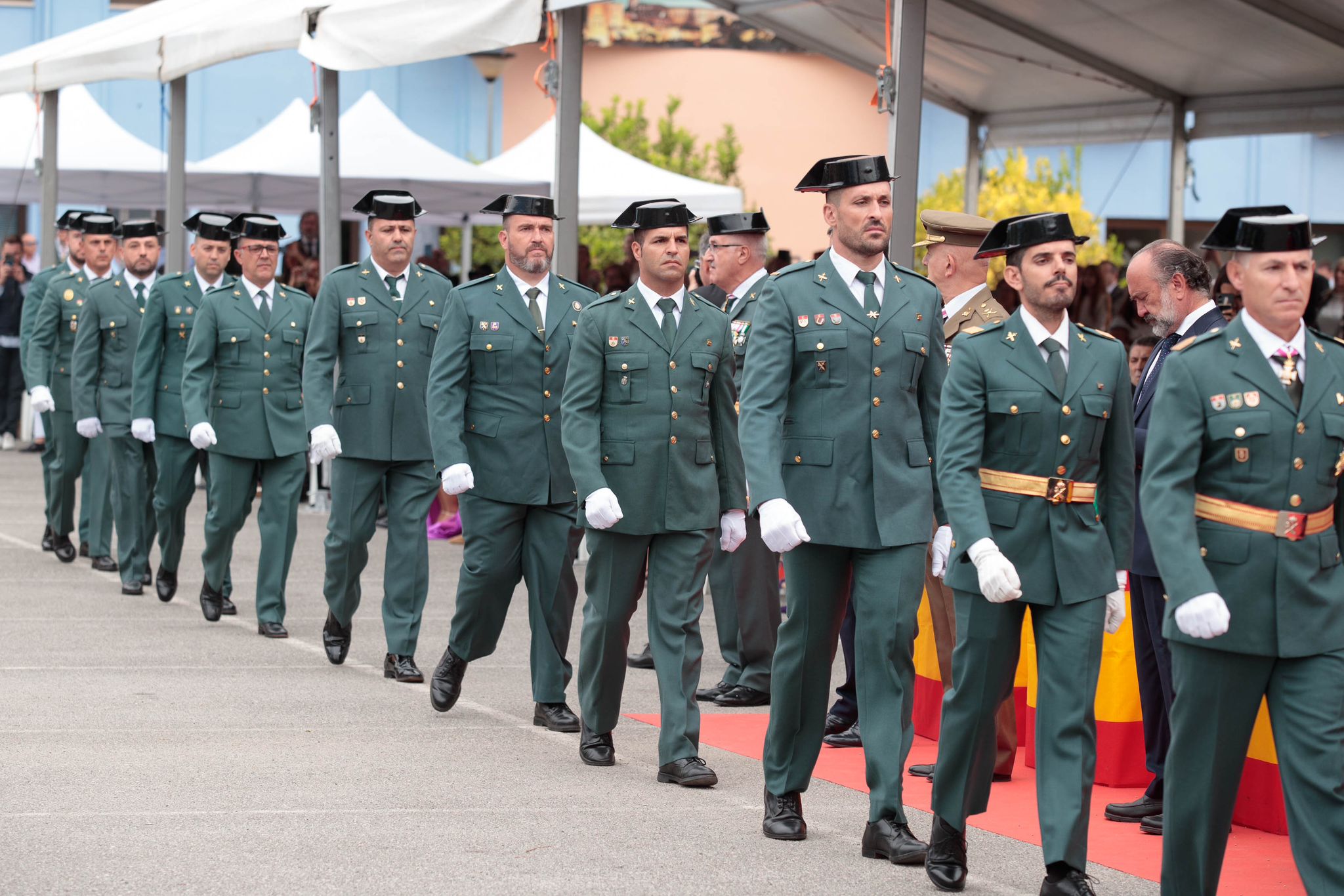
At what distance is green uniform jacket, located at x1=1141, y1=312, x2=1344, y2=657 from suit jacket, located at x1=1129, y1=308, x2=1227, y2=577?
1.33 meters

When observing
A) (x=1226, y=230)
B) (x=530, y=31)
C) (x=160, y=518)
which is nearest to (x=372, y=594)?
(x=160, y=518)

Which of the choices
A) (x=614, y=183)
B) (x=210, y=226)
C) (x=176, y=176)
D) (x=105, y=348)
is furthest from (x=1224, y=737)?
(x=614, y=183)

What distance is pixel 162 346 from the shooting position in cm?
1112

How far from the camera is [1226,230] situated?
15.7 feet

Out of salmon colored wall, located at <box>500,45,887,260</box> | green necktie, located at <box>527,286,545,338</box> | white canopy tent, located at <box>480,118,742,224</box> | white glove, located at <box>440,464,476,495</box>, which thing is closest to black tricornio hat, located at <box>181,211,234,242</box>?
green necktie, located at <box>527,286,545,338</box>

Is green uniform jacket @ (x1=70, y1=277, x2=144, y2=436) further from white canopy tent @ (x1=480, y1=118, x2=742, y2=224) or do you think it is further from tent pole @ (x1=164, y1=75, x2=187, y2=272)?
white canopy tent @ (x1=480, y1=118, x2=742, y2=224)

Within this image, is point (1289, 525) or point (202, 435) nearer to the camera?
point (1289, 525)

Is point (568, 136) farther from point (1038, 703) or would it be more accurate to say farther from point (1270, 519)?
point (1270, 519)

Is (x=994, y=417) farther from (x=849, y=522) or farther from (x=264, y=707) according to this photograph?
(x=264, y=707)

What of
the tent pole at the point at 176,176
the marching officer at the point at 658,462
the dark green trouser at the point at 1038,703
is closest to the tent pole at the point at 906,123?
the marching officer at the point at 658,462

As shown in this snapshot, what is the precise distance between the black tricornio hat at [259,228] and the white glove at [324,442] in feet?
6.05

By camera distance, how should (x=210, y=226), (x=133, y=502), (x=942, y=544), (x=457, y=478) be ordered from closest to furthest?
(x=942, y=544) < (x=457, y=478) < (x=210, y=226) < (x=133, y=502)

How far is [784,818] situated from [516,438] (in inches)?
91.2

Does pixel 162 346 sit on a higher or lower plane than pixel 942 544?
higher
